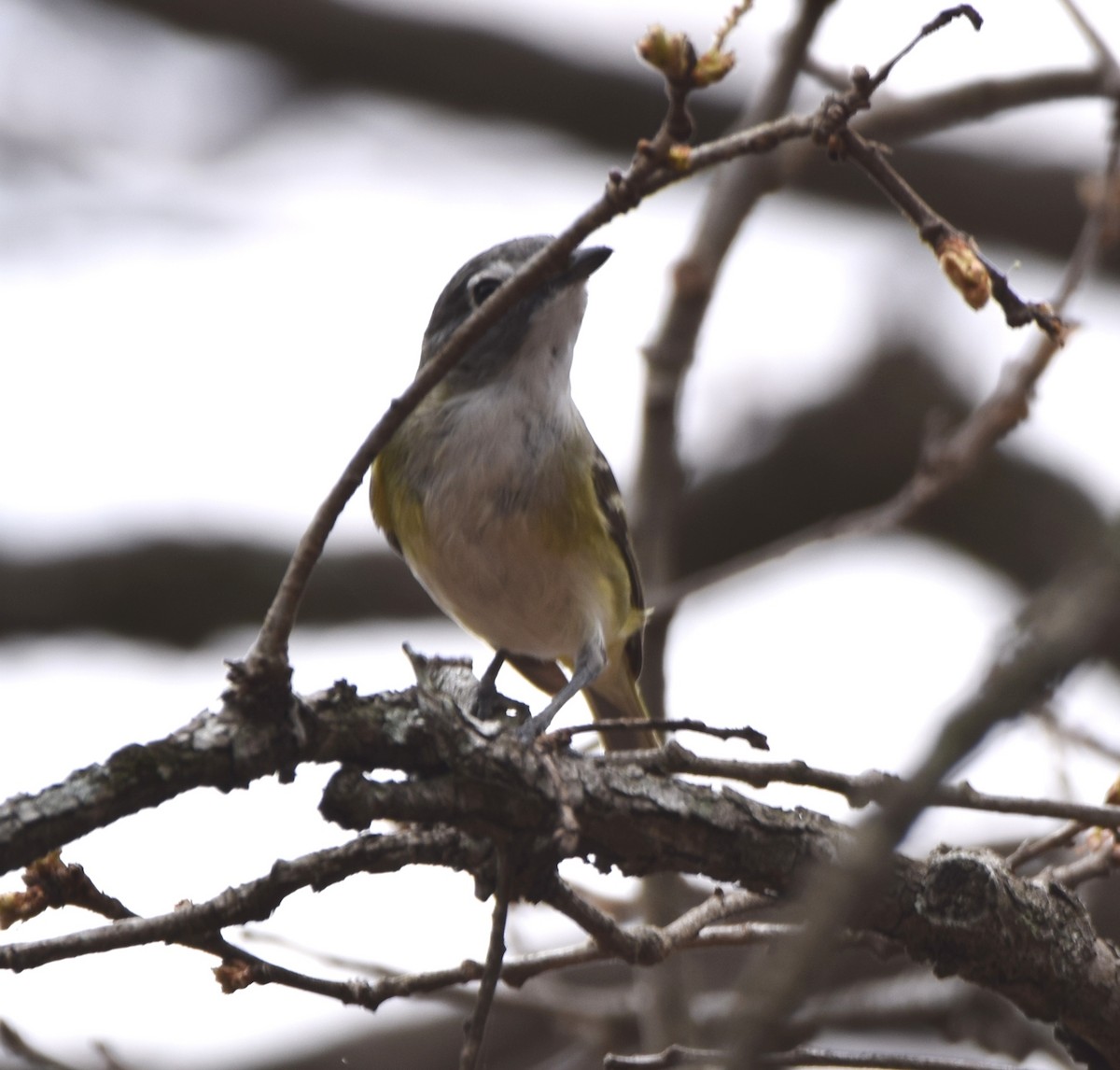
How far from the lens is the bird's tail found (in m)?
6.16

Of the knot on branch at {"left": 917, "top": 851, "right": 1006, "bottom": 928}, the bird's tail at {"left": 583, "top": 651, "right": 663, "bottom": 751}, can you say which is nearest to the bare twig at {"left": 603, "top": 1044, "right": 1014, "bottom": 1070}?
the knot on branch at {"left": 917, "top": 851, "right": 1006, "bottom": 928}

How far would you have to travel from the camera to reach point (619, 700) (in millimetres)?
6688

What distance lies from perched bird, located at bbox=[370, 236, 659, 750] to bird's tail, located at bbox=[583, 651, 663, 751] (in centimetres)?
61

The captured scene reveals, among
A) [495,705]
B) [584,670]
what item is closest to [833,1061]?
[495,705]

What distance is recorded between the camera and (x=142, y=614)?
8086 millimetres

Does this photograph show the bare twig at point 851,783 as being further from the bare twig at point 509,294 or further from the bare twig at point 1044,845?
the bare twig at point 509,294

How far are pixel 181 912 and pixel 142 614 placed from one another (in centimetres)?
567

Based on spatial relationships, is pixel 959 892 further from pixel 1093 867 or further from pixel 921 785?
pixel 921 785

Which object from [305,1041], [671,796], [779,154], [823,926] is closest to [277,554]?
[305,1041]

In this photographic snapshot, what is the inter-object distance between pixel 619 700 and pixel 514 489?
1.77m

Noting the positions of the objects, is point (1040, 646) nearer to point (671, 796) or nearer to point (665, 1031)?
point (671, 796)

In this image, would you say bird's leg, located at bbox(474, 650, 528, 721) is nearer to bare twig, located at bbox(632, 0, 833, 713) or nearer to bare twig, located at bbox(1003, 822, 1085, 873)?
bare twig, located at bbox(632, 0, 833, 713)

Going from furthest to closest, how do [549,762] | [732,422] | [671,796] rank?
[732,422] < [671,796] < [549,762]

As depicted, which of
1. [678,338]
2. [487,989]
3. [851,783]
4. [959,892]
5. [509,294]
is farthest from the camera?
[678,338]
